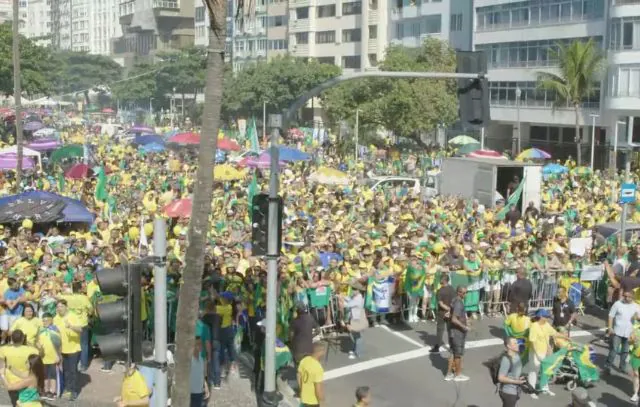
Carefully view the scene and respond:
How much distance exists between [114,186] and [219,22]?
67.4 feet

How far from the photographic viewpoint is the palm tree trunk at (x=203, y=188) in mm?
9578

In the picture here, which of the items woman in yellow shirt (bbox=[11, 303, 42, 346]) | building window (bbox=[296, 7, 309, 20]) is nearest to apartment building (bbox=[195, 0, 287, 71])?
building window (bbox=[296, 7, 309, 20])

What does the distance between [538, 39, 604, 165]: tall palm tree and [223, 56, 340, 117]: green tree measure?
22.6 m

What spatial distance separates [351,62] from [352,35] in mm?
2282

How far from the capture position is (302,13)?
83.3m

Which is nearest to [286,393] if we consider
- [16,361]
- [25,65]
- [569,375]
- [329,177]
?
[16,361]

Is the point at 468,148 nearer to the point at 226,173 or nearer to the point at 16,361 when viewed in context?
the point at 226,173

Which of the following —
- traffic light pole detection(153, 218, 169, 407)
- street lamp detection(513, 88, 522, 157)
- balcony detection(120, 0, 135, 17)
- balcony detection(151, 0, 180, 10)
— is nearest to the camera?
traffic light pole detection(153, 218, 169, 407)

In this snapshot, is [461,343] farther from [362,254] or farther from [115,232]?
[115,232]

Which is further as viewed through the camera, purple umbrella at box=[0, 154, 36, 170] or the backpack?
purple umbrella at box=[0, 154, 36, 170]

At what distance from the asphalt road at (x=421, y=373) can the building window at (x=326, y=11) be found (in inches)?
2568

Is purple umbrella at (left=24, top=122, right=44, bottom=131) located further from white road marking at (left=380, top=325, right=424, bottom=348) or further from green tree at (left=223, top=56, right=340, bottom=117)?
white road marking at (left=380, top=325, right=424, bottom=348)

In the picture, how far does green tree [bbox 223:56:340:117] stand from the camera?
231ft

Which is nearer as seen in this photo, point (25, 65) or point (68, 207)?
point (68, 207)
